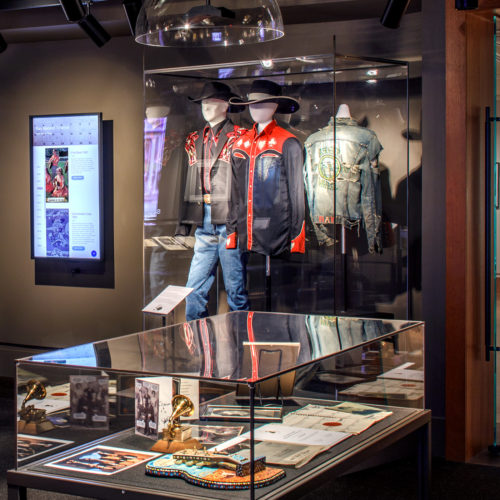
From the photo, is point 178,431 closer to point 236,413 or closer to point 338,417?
point 236,413

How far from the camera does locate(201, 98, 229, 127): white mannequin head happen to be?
4.54m

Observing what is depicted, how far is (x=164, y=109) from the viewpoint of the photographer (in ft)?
15.4

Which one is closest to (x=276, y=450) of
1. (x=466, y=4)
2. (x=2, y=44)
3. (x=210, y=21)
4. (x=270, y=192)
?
(x=210, y=21)

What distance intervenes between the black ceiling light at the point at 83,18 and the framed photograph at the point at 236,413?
10.6 ft

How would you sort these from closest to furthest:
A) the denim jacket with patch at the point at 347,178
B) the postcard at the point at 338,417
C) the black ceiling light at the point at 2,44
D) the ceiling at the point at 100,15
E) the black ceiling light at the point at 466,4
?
the postcard at the point at 338,417 → the black ceiling light at the point at 466,4 → the denim jacket with patch at the point at 347,178 → the ceiling at the point at 100,15 → the black ceiling light at the point at 2,44

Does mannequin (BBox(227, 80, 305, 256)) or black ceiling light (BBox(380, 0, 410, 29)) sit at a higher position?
black ceiling light (BBox(380, 0, 410, 29))

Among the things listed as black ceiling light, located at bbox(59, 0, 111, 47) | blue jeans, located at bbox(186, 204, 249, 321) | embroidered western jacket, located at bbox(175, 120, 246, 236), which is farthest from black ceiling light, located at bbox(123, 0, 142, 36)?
blue jeans, located at bbox(186, 204, 249, 321)

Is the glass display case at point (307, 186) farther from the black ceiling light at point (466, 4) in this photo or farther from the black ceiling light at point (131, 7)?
the black ceiling light at point (466, 4)

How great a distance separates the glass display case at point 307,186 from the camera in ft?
14.2

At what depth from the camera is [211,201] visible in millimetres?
4586

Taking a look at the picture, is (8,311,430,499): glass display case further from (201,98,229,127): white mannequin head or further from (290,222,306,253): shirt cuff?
(201,98,229,127): white mannequin head

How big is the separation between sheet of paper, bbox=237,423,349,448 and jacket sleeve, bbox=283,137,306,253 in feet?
7.40

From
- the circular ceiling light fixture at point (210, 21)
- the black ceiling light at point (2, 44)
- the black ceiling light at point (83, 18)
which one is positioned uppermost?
the black ceiling light at point (2, 44)

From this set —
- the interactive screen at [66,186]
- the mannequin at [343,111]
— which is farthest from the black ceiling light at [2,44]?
the mannequin at [343,111]
